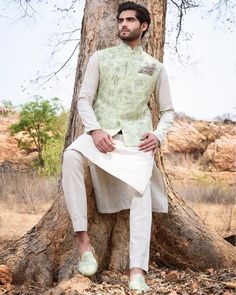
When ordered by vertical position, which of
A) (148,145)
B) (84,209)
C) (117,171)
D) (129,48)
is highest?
(129,48)

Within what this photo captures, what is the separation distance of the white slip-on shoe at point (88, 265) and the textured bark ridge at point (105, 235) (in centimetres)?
31

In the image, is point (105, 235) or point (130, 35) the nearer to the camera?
point (130, 35)

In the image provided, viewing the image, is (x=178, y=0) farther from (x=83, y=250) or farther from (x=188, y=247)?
(x=83, y=250)

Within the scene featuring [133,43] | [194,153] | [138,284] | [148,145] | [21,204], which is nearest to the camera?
[138,284]

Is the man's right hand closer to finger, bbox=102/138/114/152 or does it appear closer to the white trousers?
finger, bbox=102/138/114/152

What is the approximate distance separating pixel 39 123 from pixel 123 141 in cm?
1645

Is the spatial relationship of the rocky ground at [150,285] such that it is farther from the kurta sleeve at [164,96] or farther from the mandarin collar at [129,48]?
the mandarin collar at [129,48]

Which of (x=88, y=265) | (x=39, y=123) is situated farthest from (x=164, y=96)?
(x=39, y=123)

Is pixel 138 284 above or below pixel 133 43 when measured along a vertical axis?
below

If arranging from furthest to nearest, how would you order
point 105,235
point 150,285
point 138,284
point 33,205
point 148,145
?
1. point 33,205
2. point 105,235
3. point 150,285
4. point 148,145
5. point 138,284

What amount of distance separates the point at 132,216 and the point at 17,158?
744 inches

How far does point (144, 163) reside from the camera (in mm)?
3467

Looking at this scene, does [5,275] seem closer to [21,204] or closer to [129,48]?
[129,48]

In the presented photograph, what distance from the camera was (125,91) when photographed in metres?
3.62
